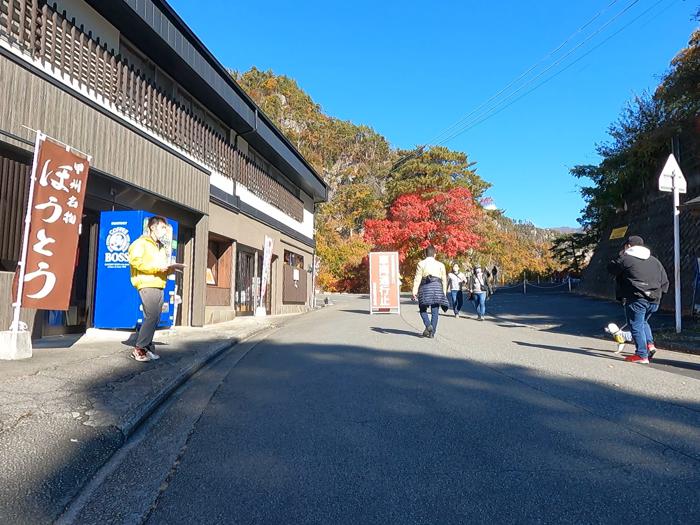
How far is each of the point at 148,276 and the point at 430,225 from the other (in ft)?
89.4

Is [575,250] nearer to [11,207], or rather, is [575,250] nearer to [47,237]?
[11,207]

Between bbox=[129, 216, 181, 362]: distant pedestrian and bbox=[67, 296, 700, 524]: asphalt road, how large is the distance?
2.84 ft

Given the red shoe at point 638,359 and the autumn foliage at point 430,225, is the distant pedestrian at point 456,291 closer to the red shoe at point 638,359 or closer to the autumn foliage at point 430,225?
the red shoe at point 638,359

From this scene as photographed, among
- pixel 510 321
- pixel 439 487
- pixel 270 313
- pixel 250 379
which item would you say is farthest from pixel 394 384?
pixel 270 313

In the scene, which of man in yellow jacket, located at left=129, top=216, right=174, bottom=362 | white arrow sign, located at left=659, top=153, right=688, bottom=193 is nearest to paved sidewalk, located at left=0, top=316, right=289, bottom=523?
man in yellow jacket, located at left=129, top=216, right=174, bottom=362

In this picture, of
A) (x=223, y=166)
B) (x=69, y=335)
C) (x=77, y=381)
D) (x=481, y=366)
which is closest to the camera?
(x=77, y=381)

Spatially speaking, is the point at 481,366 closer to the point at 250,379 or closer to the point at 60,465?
the point at 250,379

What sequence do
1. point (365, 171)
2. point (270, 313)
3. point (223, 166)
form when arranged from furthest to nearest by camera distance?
point (365, 171), point (270, 313), point (223, 166)

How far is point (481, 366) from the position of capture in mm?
6621

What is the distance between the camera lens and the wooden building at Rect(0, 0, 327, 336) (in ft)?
23.4

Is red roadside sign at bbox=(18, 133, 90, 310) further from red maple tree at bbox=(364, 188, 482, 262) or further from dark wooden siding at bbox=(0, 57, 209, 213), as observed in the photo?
red maple tree at bbox=(364, 188, 482, 262)

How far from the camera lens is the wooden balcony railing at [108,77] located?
7.47 meters

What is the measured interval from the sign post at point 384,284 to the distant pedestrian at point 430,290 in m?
7.87

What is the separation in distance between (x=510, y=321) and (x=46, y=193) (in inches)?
483
